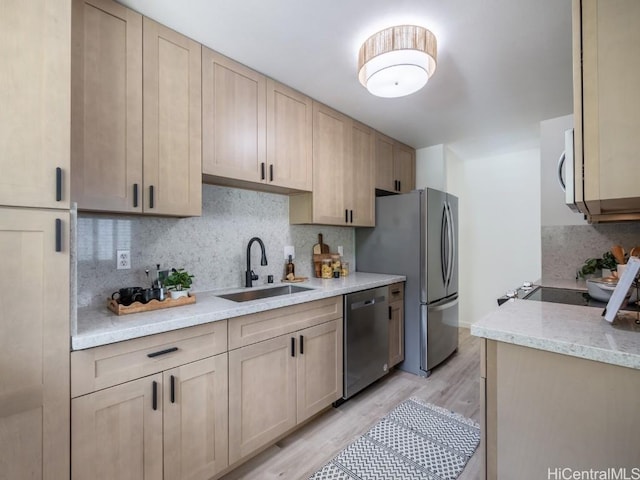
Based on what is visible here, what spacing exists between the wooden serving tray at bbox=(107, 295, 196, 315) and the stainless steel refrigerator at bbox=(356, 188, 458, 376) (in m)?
1.97

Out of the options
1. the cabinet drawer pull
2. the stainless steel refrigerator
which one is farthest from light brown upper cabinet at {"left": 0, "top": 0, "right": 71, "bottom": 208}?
the stainless steel refrigerator

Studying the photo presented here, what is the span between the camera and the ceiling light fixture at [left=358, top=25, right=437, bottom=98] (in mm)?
1549

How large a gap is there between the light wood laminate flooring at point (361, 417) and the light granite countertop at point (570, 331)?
926 millimetres

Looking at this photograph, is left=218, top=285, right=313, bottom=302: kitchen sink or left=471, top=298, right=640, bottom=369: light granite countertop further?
left=218, top=285, right=313, bottom=302: kitchen sink

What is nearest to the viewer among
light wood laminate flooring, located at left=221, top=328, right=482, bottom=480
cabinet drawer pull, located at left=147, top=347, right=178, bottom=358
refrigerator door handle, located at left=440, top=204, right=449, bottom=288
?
cabinet drawer pull, located at left=147, top=347, right=178, bottom=358

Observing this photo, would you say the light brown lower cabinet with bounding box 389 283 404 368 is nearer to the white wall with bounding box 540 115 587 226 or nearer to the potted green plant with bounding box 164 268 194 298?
the white wall with bounding box 540 115 587 226

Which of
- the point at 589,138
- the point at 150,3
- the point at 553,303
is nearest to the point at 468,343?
the point at 553,303

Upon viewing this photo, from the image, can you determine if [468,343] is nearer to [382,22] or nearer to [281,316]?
[281,316]

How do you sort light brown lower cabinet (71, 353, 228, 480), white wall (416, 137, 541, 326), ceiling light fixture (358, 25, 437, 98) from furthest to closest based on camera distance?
white wall (416, 137, 541, 326) → ceiling light fixture (358, 25, 437, 98) → light brown lower cabinet (71, 353, 228, 480)

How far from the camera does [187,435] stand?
138cm

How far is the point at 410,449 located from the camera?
5.95ft

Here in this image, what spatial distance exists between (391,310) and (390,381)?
2.10ft

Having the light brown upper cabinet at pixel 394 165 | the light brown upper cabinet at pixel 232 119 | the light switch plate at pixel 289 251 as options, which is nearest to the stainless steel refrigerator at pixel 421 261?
the light brown upper cabinet at pixel 394 165

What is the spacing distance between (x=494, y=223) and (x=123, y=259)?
412cm
